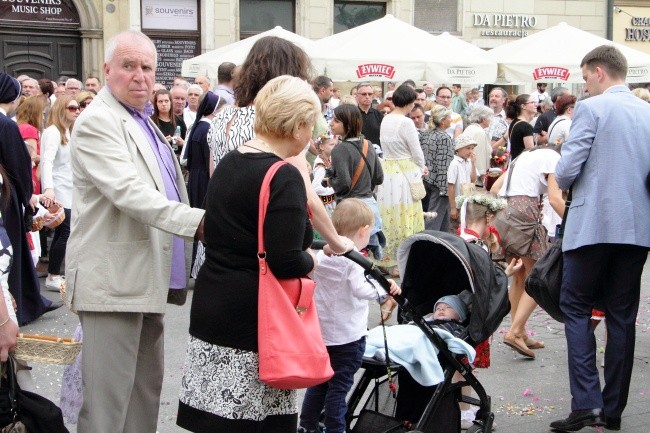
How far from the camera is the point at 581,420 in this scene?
16.5ft

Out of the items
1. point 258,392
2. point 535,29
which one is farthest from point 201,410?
point 535,29

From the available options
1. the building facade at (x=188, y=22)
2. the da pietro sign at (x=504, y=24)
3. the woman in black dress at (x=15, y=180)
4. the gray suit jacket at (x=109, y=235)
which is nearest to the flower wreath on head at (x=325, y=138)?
the woman in black dress at (x=15, y=180)

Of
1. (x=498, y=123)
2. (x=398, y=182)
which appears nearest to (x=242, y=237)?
(x=398, y=182)

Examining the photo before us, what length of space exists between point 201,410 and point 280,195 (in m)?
0.88

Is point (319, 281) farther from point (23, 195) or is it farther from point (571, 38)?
point (571, 38)

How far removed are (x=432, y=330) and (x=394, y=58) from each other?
8.57m

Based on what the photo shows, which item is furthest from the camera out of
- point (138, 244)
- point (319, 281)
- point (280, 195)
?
point (319, 281)

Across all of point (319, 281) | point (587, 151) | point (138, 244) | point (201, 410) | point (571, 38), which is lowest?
point (201, 410)

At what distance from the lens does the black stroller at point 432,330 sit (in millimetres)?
4316

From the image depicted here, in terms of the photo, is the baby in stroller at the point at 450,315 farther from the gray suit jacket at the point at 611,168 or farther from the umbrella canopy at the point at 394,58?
the umbrella canopy at the point at 394,58

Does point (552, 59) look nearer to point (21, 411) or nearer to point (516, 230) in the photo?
point (516, 230)

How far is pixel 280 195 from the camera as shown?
10.9 feet

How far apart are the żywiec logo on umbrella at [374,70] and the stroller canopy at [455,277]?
757 centimetres

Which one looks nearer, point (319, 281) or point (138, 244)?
point (138, 244)
